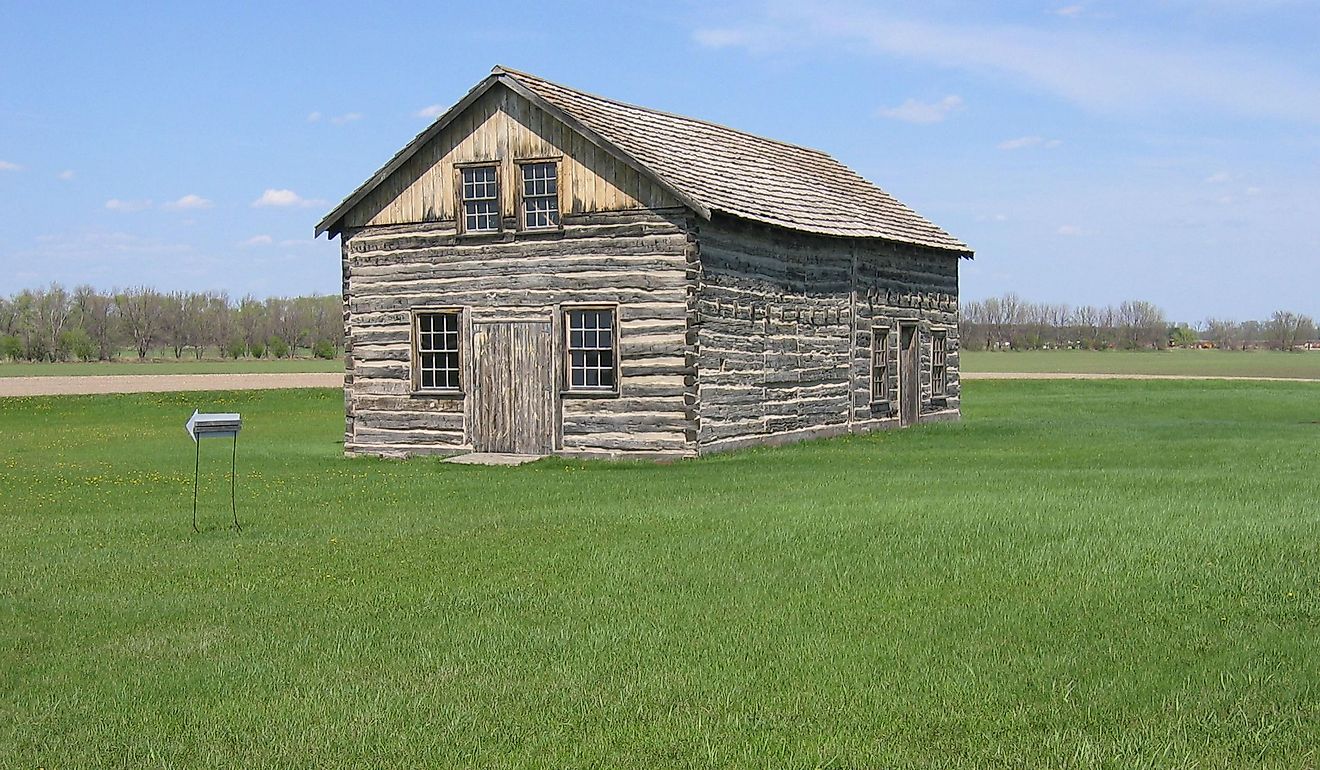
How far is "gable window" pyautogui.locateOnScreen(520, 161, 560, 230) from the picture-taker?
2498 centimetres

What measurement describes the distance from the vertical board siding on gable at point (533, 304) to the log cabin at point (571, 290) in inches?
1.3

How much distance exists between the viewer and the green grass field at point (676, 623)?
7.49m

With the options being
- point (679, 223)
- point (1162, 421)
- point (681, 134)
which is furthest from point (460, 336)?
point (1162, 421)

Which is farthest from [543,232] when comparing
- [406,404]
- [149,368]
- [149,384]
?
[149,368]

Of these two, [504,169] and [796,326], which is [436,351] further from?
[796,326]

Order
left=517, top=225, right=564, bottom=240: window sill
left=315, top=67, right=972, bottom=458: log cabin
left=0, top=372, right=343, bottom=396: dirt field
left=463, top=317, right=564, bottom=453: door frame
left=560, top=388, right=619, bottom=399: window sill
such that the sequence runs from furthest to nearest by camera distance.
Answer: left=0, top=372, right=343, bottom=396: dirt field
left=463, top=317, right=564, bottom=453: door frame
left=517, top=225, right=564, bottom=240: window sill
left=560, top=388, right=619, bottom=399: window sill
left=315, top=67, right=972, bottom=458: log cabin

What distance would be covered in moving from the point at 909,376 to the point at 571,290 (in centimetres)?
1078

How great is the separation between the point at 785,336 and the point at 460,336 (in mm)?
6213

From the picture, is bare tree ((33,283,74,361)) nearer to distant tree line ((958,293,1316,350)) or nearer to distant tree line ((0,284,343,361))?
distant tree line ((0,284,343,361))

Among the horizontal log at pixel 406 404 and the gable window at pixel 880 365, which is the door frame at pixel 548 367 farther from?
the gable window at pixel 880 365

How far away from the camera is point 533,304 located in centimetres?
2512

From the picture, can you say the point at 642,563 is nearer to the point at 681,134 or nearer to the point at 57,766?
the point at 57,766

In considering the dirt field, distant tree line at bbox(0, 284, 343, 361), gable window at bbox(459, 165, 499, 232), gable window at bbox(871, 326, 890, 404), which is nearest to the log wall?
gable window at bbox(871, 326, 890, 404)

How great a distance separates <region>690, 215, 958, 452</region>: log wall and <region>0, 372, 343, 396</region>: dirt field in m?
29.2
